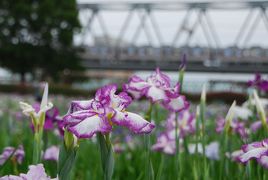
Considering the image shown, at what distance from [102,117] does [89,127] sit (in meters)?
0.05

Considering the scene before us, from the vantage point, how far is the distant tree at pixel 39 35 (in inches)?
782

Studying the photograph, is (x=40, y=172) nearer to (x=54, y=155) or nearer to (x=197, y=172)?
(x=197, y=172)

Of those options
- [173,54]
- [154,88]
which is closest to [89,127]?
[154,88]

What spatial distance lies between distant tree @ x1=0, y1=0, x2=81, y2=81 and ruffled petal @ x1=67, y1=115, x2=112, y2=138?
1921 centimetres

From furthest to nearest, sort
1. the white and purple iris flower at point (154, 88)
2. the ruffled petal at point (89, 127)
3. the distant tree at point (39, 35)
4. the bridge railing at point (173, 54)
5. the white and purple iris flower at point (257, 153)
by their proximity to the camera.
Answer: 1. the bridge railing at point (173, 54)
2. the distant tree at point (39, 35)
3. the white and purple iris flower at point (154, 88)
4. the white and purple iris flower at point (257, 153)
5. the ruffled petal at point (89, 127)

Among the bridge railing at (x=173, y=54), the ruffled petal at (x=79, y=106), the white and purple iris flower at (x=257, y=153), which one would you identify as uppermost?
the bridge railing at (x=173, y=54)

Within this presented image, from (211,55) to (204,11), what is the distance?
13.7ft

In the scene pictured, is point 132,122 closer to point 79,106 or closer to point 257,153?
point 79,106

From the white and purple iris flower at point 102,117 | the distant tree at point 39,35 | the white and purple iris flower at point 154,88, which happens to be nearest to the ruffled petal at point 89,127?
the white and purple iris flower at point 102,117

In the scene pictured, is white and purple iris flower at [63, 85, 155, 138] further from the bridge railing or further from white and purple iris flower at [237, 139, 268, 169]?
the bridge railing

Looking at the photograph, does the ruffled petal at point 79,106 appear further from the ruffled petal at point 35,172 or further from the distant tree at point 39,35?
the distant tree at point 39,35

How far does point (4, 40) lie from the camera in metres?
20.1

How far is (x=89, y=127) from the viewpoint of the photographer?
89 cm

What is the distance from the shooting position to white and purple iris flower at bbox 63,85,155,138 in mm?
893
